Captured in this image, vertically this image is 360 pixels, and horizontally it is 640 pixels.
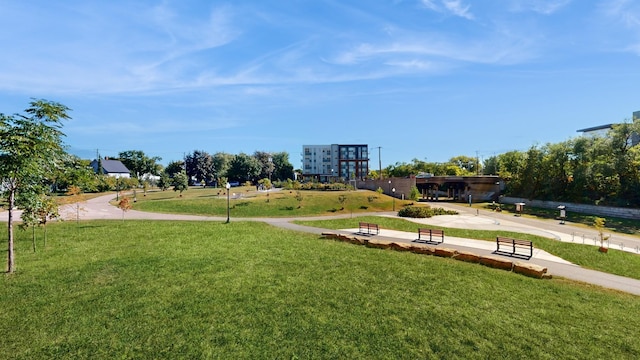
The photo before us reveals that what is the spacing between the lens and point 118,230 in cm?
2042

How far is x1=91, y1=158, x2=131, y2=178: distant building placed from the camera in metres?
80.5

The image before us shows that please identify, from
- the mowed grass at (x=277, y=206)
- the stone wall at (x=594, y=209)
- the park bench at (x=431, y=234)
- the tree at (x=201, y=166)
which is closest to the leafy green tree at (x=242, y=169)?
the tree at (x=201, y=166)

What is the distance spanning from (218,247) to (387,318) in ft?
33.8

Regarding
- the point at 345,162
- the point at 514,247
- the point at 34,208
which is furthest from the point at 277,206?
the point at 345,162

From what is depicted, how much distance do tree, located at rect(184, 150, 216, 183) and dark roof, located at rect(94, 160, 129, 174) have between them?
17107 millimetres

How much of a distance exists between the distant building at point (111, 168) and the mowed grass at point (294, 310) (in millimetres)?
79732

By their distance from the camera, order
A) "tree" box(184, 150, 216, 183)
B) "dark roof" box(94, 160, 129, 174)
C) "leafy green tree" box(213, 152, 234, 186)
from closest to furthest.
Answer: "dark roof" box(94, 160, 129, 174) < "leafy green tree" box(213, 152, 234, 186) < "tree" box(184, 150, 216, 183)

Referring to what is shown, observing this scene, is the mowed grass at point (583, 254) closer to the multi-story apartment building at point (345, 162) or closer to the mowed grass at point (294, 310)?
the mowed grass at point (294, 310)

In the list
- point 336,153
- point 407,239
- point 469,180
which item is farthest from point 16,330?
point 336,153

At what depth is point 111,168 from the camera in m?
83.9

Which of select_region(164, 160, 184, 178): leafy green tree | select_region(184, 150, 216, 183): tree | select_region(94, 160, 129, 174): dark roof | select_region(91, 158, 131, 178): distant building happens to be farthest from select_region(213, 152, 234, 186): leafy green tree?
select_region(94, 160, 129, 174): dark roof

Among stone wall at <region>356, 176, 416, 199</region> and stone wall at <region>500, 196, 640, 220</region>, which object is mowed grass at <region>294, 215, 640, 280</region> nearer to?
stone wall at <region>500, 196, 640, 220</region>

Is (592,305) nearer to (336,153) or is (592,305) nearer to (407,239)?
(407,239)

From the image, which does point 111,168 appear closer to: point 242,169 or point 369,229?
point 242,169
